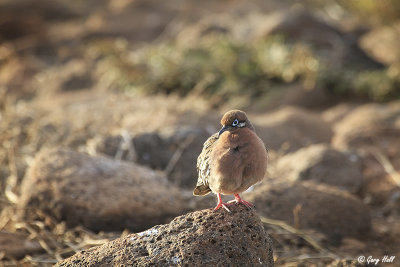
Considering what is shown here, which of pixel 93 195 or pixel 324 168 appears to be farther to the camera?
pixel 324 168

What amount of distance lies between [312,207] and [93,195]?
89.1 inches

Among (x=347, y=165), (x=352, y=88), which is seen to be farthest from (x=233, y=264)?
(x=352, y=88)

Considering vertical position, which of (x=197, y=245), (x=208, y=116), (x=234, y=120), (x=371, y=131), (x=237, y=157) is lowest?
(x=197, y=245)

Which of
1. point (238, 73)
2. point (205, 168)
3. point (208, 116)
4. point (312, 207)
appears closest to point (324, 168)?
point (312, 207)

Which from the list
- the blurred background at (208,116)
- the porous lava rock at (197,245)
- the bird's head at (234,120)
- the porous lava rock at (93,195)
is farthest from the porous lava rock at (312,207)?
the bird's head at (234,120)

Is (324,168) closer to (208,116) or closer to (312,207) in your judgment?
(312,207)

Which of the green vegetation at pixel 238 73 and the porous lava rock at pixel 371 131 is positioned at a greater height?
the green vegetation at pixel 238 73

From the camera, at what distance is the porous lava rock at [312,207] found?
20.0ft

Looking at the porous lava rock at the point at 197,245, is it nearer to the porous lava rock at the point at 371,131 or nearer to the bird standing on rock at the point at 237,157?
the bird standing on rock at the point at 237,157

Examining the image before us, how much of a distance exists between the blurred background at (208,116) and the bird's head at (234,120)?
1.85 metres

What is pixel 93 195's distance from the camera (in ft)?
18.6

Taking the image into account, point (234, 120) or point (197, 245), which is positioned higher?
point (234, 120)

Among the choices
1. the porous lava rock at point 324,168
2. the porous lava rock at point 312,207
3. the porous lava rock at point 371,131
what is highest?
the porous lava rock at point 371,131

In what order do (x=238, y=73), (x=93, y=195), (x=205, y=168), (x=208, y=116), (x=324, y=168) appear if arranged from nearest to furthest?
1. (x=205, y=168)
2. (x=93, y=195)
3. (x=324, y=168)
4. (x=208, y=116)
5. (x=238, y=73)
